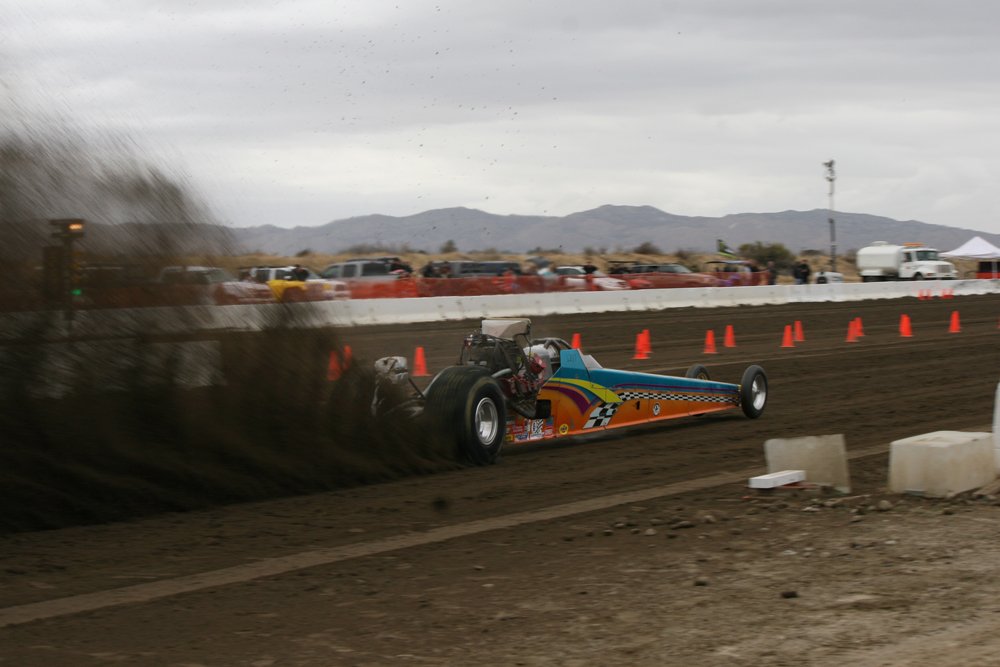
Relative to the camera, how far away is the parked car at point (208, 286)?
26.7 feet

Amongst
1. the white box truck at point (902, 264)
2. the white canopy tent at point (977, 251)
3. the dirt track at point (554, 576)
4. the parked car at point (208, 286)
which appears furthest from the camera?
the white canopy tent at point (977, 251)

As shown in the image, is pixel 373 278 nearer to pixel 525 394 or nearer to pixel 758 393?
pixel 758 393

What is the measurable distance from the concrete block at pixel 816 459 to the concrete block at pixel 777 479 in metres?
0.11

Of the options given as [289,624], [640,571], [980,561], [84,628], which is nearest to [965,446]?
[980,561]

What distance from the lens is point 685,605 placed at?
568 centimetres

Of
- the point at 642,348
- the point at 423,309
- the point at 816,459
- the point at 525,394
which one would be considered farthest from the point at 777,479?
the point at 423,309

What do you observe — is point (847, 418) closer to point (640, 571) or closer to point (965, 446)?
point (965, 446)

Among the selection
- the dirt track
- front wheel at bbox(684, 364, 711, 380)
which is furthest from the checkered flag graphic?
front wheel at bbox(684, 364, 711, 380)

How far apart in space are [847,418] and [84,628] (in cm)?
962

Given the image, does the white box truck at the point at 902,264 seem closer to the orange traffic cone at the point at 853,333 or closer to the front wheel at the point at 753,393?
the orange traffic cone at the point at 853,333

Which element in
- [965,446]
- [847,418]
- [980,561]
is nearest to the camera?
[980,561]

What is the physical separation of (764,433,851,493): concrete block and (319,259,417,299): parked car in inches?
785

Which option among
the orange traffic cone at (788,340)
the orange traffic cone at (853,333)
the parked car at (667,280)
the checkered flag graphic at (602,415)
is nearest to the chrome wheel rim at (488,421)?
the checkered flag graphic at (602,415)

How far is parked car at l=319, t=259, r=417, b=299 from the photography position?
1136 inches
